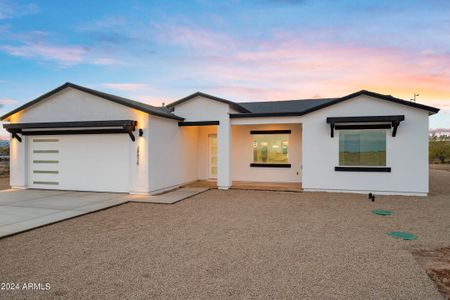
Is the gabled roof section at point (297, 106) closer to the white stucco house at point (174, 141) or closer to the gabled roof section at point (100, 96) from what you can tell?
the white stucco house at point (174, 141)

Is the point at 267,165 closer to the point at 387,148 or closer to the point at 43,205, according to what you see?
the point at 387,148

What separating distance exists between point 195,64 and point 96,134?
6.59 metres

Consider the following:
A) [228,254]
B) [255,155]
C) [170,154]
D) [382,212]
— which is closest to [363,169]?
[382,212]

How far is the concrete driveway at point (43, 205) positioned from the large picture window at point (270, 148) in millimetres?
6406

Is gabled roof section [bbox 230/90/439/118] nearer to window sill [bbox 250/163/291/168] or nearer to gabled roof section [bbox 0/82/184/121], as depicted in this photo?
window sill [bbox 250/163/291/168]

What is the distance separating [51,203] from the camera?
821 cm

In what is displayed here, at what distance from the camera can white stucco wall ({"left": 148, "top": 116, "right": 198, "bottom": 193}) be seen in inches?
391

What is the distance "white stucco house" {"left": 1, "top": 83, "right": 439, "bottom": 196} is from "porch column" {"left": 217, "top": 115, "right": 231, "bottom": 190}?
0.04m

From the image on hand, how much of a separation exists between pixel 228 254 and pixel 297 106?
11276mm

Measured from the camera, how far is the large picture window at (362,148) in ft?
32.6

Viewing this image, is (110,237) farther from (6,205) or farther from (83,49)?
(83,49)

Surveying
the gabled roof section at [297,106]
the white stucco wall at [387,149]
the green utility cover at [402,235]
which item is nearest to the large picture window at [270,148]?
the gabled roof section at [297,106]

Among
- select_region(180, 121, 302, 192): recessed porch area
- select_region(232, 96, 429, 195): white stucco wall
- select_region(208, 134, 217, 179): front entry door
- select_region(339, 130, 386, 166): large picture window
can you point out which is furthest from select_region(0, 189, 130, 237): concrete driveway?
select_region(339, 130, 386, 166): large picture window

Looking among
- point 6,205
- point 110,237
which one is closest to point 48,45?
point 6,205
